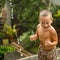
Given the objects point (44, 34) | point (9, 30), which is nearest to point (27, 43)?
point (9, 30)

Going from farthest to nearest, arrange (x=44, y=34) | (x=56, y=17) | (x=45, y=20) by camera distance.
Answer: (x=56, y=17), (x=44, y=34), (x=45, y=20)

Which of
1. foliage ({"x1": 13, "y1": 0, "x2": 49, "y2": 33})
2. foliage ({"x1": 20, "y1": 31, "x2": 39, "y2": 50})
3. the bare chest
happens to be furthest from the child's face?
foliage ({"x1": 20, "y1": 31, "x2": 39, "y2": 50})

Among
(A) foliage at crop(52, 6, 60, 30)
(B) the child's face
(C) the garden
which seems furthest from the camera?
(C) the garden

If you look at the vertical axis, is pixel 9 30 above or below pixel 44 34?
below

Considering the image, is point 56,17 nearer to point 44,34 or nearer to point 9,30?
point 9,30

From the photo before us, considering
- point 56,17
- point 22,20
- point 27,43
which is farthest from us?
point 22,20

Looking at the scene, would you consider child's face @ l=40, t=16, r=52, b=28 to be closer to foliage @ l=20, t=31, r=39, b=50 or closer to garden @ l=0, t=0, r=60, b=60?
garden @ l=0, t=0, r=60, b=60

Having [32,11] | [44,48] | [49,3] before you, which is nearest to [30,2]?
[32,11]

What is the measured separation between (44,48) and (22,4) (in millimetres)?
4715

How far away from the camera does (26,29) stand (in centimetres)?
734

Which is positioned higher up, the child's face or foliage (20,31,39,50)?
the child's face

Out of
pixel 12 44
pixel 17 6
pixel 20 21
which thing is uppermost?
pixel 17 6

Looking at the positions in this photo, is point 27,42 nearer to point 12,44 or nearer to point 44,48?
point 12,44

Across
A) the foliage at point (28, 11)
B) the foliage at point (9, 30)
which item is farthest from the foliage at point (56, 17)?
the foliage at point (9, 30)
